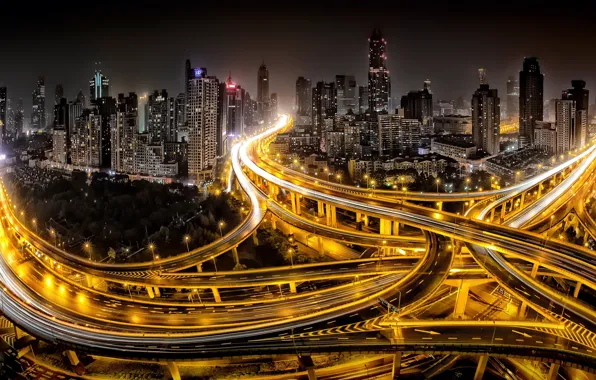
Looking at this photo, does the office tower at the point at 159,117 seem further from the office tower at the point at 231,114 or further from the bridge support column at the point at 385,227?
the bridge support column at the point at 385,227

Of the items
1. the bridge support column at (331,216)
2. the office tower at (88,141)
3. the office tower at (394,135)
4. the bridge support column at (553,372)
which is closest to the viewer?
the bridge support column at (553,372)

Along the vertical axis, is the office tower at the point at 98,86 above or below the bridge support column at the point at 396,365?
above

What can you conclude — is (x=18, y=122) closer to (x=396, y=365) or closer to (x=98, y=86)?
(x=98, y=86)

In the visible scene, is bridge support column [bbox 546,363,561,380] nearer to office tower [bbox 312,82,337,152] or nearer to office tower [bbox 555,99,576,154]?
office tower [bbox 555,99,576,154]

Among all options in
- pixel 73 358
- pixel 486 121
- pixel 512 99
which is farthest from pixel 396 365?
pixel 512 99

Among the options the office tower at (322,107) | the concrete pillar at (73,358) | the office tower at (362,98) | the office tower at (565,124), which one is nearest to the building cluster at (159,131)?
the office tower at (322,107)

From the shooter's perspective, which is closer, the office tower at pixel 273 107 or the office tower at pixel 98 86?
the office tower at pixel 98 86

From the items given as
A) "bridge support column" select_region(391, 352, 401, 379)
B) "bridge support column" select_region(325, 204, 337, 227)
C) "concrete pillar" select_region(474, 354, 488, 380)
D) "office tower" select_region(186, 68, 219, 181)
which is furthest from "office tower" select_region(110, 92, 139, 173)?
"concrete pillar" select_region(474, 354, 488, 380)
